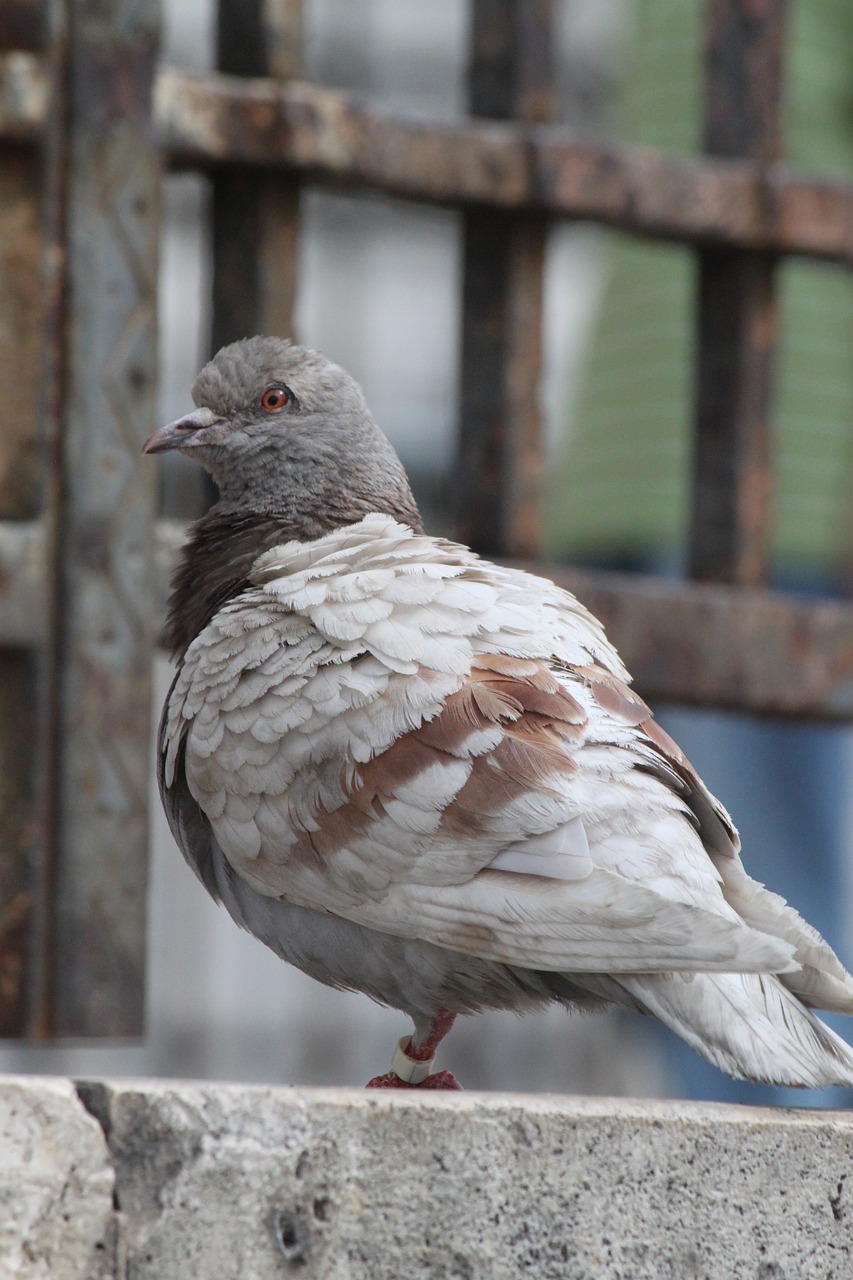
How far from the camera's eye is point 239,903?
279 centimetres

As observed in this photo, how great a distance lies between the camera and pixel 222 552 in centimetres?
309

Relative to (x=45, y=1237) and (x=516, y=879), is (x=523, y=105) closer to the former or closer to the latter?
(x=516, y=879)

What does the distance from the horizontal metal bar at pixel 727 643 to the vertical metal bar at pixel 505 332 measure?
0.16 metres

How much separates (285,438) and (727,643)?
3.87 feet

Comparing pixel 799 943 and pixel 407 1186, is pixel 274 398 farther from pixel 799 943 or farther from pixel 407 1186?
pixel 407 1186

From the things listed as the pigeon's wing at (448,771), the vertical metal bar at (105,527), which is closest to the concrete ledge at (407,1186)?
the pigeon's wing at (448,771)

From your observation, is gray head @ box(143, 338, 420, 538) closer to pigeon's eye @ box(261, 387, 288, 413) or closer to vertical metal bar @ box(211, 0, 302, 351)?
pigeon's eye @ box(261, 387, 288, 413)

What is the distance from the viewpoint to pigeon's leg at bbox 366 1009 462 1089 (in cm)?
268

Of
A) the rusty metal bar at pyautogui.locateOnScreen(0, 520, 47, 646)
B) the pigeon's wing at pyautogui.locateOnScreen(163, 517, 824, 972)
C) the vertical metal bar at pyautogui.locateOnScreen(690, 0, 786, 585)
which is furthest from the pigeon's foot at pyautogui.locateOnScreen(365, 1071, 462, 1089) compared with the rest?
the vertical metal bar at pyautogui.locateOnScreen(690, 0, 786, 585)

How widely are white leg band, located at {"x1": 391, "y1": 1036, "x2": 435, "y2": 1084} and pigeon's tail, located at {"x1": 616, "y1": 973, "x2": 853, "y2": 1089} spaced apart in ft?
1.41

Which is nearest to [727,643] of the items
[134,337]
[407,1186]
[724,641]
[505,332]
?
[724,641]

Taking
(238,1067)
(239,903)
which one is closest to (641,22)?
(239,903)

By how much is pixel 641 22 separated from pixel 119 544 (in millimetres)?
3113

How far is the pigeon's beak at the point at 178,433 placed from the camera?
127 inches
